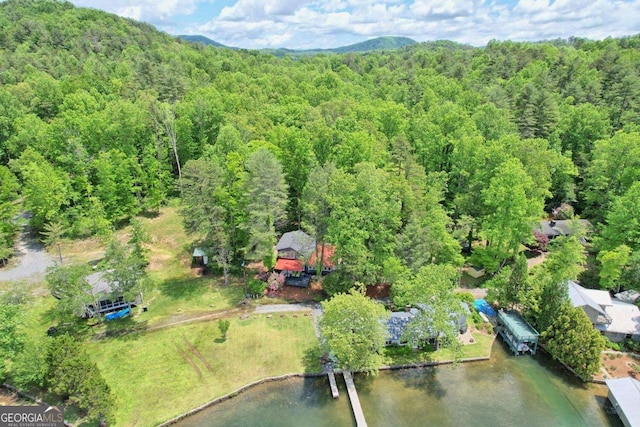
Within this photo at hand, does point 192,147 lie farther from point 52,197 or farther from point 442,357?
point 442,357

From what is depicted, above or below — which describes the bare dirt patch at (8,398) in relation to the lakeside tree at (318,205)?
below

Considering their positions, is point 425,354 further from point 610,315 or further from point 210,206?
point 210,206

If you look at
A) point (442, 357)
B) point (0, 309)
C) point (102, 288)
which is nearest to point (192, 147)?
point (102, 288)

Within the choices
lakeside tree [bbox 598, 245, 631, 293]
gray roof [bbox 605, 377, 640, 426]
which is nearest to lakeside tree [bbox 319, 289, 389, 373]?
gray roof [bbox 605, 377, 640, 426]

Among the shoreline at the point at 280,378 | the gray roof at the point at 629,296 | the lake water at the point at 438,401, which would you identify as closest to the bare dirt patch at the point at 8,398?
the shoreline at the point at 280,378

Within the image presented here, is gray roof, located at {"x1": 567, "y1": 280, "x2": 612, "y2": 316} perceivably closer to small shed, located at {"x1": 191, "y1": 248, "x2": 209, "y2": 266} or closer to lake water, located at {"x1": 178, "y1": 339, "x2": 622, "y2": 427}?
lake water, located at {"x1": 178, "y1": 339, "x2": 622, "y2": 427}

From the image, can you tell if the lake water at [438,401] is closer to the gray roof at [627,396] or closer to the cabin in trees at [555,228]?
the gray roof at [627,396]
